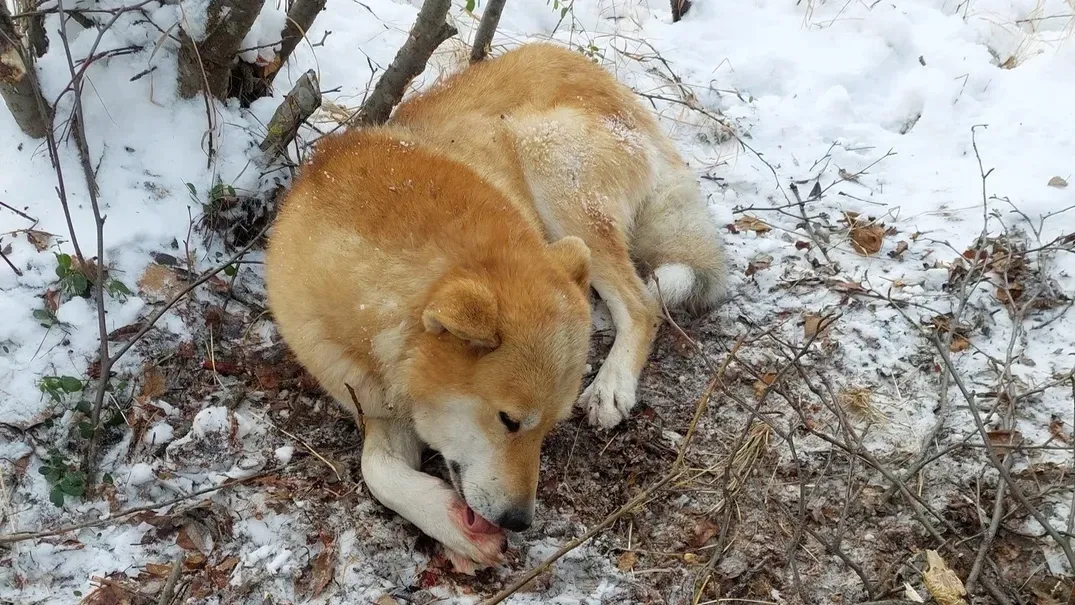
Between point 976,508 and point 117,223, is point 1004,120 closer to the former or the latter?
point 976,508

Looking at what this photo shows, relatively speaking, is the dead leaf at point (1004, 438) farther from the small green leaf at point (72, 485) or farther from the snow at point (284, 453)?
the small green leaf at point (72, 485)

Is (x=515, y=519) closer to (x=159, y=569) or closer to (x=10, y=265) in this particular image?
(x=159, y=569)

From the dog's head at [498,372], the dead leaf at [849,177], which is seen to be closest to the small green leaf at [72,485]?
the dog's head at [498,372]

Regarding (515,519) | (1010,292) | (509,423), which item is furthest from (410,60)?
(1010,292)

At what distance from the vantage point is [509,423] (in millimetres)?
2438

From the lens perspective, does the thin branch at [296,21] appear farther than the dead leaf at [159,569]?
Yes

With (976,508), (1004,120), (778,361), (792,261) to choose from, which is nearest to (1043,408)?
(976,508)

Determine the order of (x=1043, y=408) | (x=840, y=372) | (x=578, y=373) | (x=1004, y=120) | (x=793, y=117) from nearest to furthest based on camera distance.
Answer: (x=578, y=373) < (x=1043, y=408) < (x=840, y=372) < (x=1004, y=120) < (x=793, y=117)

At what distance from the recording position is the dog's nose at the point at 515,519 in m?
2.44

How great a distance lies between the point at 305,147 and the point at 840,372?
9.43 feet

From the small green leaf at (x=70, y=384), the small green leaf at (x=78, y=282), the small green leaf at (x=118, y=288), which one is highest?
the small green leaf at (x=78, y=282)

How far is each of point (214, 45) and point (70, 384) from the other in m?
1.69

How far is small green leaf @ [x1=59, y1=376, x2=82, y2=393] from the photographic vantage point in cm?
256

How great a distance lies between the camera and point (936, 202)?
4133 millimetres
